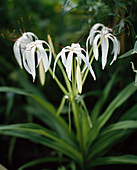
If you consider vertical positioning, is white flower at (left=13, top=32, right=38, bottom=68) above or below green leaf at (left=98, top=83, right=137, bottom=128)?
above

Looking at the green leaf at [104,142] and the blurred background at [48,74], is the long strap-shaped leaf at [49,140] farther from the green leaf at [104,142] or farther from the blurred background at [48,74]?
the blurred background at [48,74]

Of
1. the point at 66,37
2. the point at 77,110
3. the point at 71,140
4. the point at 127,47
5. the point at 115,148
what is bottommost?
the point at 115,148

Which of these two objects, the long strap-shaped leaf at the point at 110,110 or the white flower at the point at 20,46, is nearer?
the white flower at the point at 20,46

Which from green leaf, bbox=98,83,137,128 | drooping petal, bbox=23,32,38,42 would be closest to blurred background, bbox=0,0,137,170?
drooping petal, bbox=23,32,38,42

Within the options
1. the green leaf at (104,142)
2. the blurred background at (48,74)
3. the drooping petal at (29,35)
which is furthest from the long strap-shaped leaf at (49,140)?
the drooping petal at (29,35)

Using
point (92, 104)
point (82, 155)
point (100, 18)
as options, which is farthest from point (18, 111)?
point (100, 18)

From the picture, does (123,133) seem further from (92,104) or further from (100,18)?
(100,18)

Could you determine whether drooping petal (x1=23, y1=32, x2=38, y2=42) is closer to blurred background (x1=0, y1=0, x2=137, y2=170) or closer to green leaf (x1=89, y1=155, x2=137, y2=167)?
blurred background (x1=0, y1=0, x2=137, y2=170)

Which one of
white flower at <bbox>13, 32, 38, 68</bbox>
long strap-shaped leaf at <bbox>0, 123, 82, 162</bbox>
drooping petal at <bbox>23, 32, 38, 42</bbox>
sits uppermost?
drooping petal at <bbox>23, 32, 38, 42</bbox>

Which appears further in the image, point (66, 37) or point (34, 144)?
point (66, 37)
